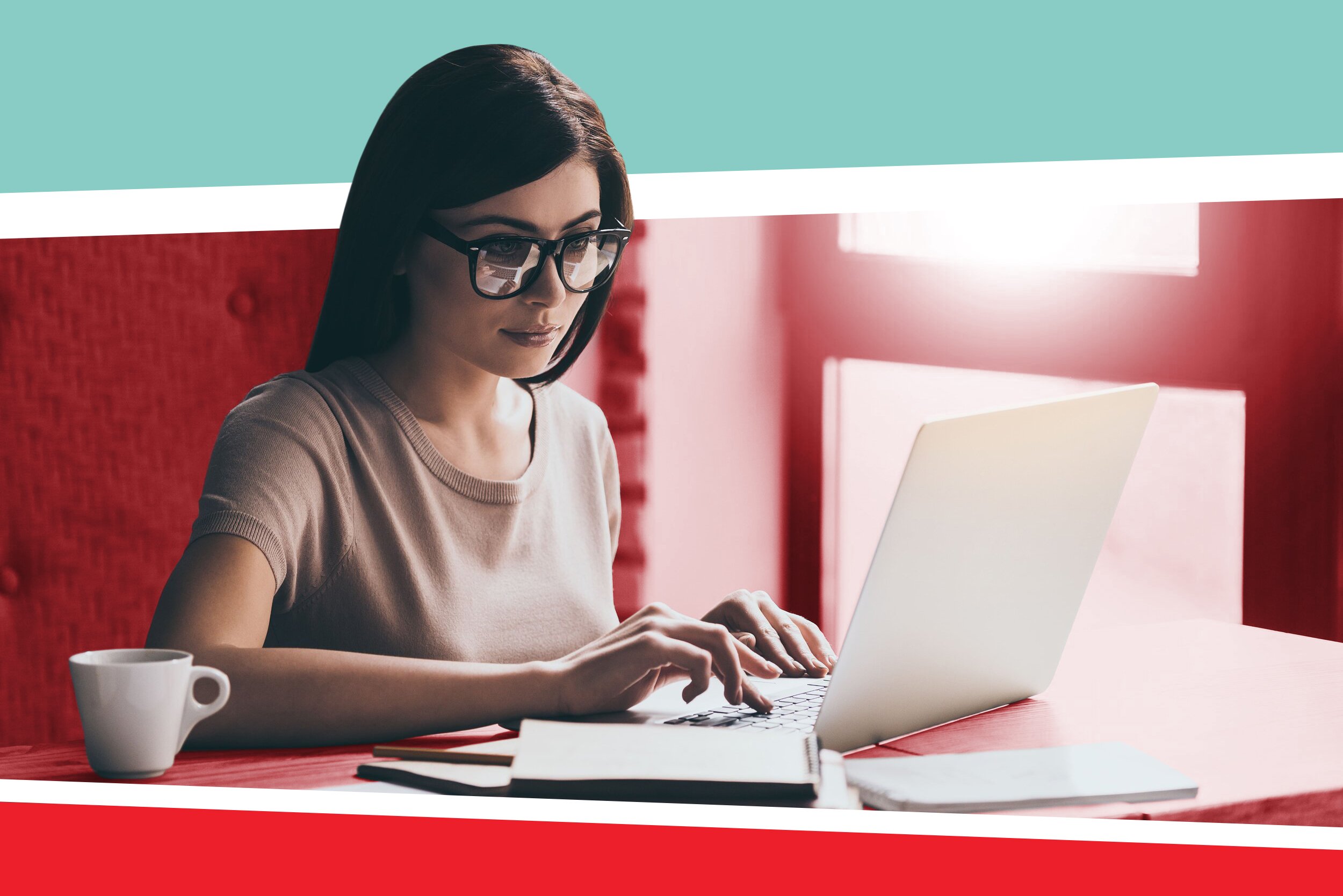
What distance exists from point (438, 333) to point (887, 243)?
1.44ft

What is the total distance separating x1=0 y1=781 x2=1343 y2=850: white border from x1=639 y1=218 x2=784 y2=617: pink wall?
14.7 inches

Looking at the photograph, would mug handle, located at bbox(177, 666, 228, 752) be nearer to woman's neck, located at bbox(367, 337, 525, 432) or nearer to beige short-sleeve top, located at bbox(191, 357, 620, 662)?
beige short-sleeve top, located at bbox(191, 357, 620, 662)

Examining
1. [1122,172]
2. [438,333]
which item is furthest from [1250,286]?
[438,333]

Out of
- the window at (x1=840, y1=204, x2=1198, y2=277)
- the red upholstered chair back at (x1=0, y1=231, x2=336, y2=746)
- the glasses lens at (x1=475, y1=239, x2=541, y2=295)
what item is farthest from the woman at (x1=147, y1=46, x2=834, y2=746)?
the window at (x1=840, y1=204, x2=1198, y2=277)

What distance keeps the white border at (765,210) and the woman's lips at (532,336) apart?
0.14 meters

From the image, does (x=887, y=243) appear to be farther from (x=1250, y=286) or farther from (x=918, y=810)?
(x=918, y=810)

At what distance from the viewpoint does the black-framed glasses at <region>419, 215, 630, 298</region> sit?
0.93m

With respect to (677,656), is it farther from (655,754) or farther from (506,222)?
(506,222)

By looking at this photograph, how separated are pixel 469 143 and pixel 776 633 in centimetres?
51

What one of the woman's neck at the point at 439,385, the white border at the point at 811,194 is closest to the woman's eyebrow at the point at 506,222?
the white border at the point at 811,194

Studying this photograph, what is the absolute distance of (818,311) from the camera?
1.02 m

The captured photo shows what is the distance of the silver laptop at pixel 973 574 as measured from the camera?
0.69 metres

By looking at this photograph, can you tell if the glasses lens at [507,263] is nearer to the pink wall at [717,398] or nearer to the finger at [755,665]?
the pink wall at [717,398]

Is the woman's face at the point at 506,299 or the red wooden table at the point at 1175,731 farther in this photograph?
the woman's face at the point at 506,299
